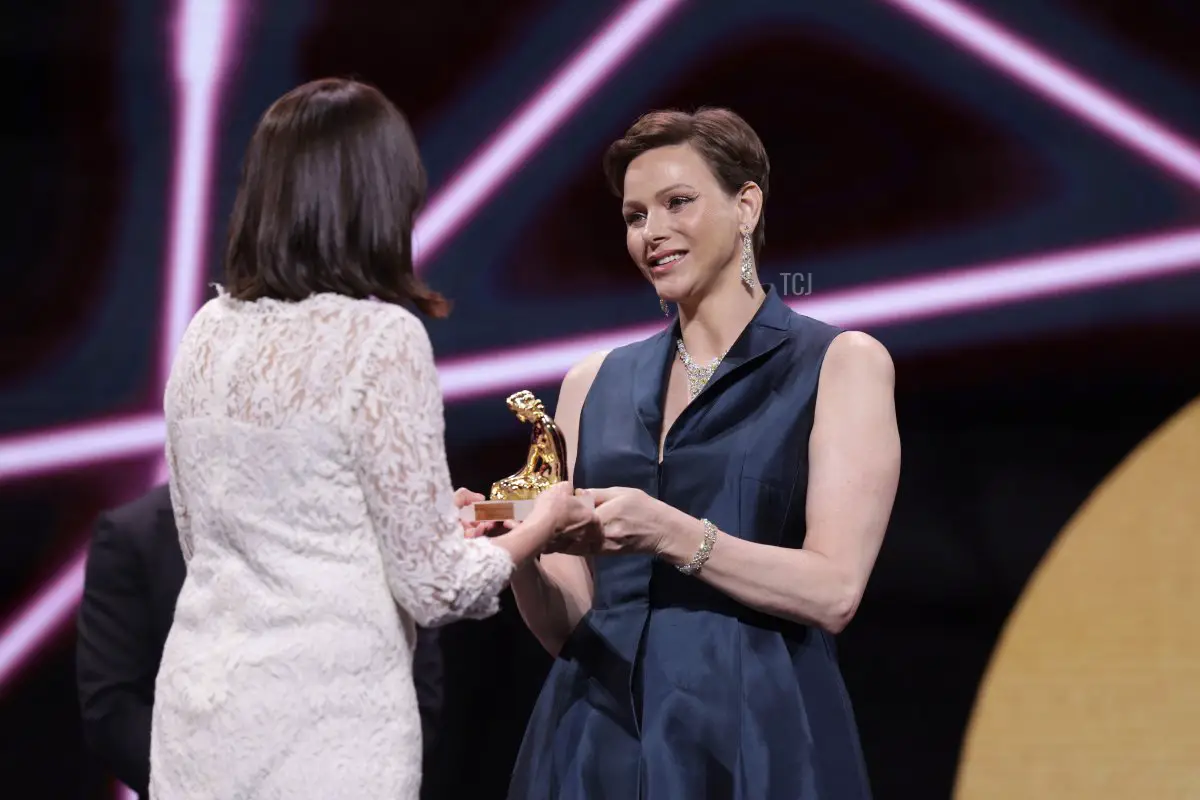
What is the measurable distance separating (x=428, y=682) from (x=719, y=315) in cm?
84

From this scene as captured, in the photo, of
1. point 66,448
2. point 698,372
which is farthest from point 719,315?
point 66,448

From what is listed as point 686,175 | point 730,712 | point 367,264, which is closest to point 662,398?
point 686,175

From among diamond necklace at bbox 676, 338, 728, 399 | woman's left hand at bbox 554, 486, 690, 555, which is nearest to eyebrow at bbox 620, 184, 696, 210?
diamond necklace at bbox 676, 338, 728, 399

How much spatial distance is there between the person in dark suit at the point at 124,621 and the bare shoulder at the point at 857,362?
1083mm

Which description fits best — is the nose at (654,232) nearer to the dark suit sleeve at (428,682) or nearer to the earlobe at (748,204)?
the earlobe at (748,204)

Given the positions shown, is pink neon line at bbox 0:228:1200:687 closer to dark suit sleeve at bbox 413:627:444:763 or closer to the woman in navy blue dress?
dark suit sleeve at bbox 413:627:444:763

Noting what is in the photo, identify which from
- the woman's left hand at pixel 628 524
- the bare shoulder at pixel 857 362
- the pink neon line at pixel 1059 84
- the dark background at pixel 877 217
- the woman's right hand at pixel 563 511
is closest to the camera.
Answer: the woman's right hand at pixel 563 511

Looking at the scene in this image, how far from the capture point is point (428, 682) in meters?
2.40

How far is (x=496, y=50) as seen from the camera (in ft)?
9.78

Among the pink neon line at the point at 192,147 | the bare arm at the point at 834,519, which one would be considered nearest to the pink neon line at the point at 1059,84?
the bare arm at the point at 834,519

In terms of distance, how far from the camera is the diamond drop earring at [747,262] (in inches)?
83.6

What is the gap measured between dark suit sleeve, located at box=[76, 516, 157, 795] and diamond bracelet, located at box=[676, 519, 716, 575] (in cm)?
97

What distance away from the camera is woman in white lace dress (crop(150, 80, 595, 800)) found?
1.40 metres

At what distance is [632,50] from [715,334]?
3.73 feet
